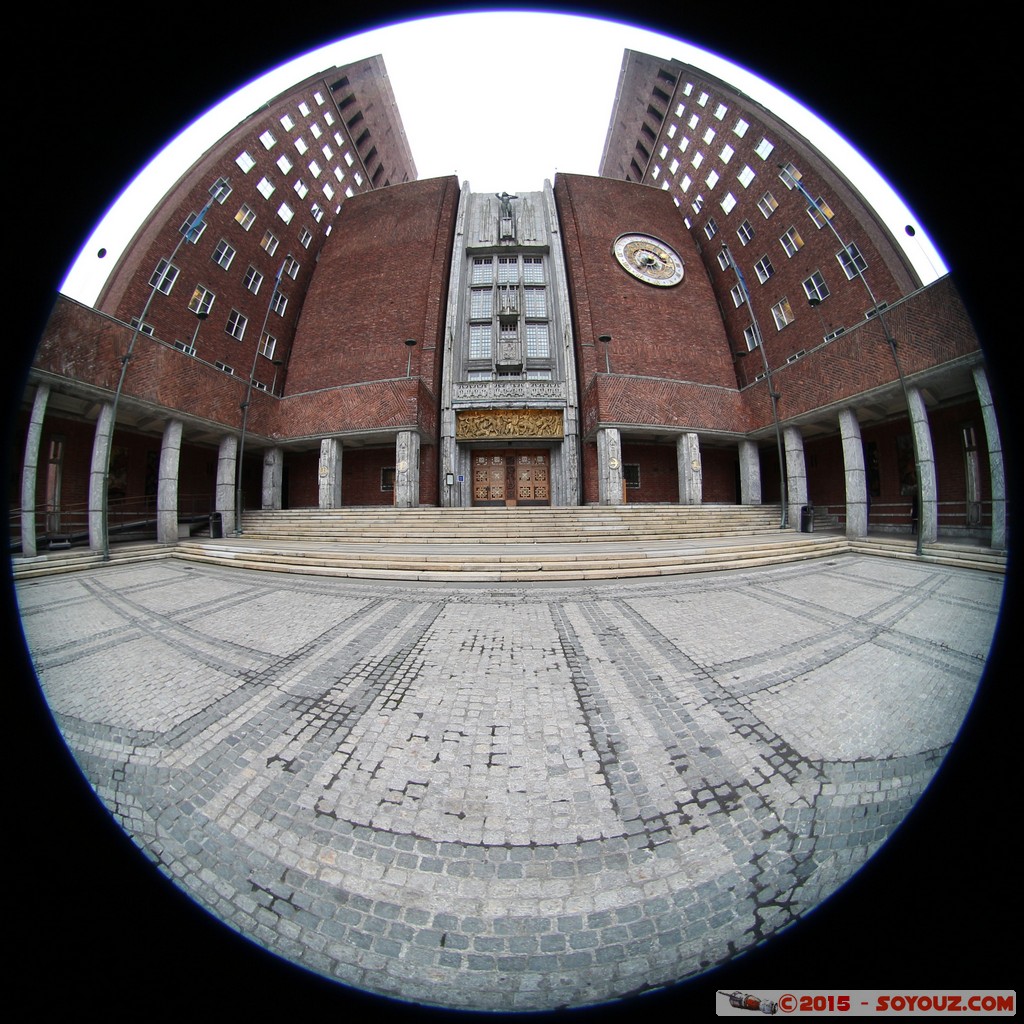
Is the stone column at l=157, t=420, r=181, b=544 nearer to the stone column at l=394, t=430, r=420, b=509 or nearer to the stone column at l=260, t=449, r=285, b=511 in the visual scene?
the stone column at l=260, t=449, r=285, b=511

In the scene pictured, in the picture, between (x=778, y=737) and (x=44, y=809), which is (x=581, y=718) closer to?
(x=778, y=737)

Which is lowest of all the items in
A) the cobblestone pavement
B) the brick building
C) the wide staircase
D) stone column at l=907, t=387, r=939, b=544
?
the cobblestone pavement

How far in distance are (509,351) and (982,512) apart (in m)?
18.2

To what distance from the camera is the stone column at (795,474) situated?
13773 millimetres

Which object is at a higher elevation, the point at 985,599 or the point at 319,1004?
the point at 985,599

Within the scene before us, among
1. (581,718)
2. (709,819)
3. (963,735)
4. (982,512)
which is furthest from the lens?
(982,512)

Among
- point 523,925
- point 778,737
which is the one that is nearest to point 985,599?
point 778,737

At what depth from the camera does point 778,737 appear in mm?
2064

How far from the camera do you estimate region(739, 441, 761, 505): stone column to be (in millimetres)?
16781

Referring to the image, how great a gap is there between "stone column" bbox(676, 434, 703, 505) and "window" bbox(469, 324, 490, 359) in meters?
11.5

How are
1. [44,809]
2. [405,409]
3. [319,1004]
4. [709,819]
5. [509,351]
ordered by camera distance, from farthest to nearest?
1. [509,351]
2. [405,409]
3. [709,819]
4. [44,809]
5. [319,1004]

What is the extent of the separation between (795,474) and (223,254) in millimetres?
25565

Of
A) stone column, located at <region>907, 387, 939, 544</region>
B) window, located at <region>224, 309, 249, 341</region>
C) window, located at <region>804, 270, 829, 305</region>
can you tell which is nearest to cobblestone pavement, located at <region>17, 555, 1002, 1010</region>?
stone column, located at <region>907, 387, 939, 544</region>

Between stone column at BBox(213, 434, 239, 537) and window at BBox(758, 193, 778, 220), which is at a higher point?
window at BBox(758, 193, 778, 220)
